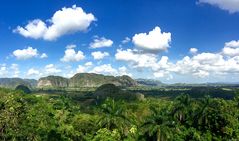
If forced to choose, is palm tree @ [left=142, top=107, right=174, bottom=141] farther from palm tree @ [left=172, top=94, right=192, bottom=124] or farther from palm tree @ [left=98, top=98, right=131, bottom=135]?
palm tree @ [left=172, top=94, right=192, bottom=124]

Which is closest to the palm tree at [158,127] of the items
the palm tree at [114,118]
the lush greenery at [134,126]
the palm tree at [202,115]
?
the lush greenery at [134,126]

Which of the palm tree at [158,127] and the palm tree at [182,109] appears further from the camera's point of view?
the palm tree at [182,109]

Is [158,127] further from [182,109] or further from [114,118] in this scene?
[182,109]

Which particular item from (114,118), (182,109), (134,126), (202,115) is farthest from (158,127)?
(182,109)

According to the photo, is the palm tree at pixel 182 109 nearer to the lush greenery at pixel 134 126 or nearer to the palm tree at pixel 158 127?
the lush greenery at pixel 134 126

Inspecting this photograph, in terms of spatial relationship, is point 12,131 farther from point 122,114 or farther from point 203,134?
point 203,134

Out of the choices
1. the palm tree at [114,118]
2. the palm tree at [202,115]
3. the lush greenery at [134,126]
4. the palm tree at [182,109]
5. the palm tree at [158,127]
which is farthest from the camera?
the palm tree at [182,109]

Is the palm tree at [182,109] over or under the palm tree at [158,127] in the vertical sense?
over

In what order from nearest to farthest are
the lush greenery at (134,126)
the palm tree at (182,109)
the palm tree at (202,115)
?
the lush greenery at (134,126)
the palm tree at (202,115)
the palm tree at (182,109)

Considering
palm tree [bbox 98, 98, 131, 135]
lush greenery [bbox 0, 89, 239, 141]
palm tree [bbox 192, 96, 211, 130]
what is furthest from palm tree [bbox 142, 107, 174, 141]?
palm tree [bbox 192, 96, 211, 130]

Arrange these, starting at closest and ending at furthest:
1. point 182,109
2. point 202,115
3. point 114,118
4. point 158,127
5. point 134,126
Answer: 1. point 158,127
2. point 202,115
3. point 114,118
4. point 134,126
5. point 182,109

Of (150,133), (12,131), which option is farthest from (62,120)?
(150,133)

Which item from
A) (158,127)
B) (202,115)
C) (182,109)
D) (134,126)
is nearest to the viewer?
(158,127)
